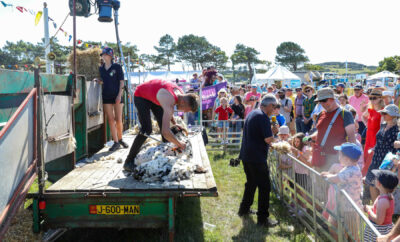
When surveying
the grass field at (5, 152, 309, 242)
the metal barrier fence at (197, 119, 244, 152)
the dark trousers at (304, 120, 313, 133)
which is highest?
the dark trousers at (304, 120, 313, 133)

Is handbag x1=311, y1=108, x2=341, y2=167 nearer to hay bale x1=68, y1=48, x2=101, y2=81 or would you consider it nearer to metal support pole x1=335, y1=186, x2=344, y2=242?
metal support pole x1=335, y1=186, x2=344, y2=242

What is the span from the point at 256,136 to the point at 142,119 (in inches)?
69.9

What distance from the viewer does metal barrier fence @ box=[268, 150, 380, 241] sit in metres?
3.32

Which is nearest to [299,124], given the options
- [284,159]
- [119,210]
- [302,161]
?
[284,159]

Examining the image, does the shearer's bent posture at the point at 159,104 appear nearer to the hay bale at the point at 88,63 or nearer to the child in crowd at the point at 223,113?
the hay bale at the point at 88,63

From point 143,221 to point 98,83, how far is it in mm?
3114

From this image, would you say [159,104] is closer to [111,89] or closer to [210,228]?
[111,89]

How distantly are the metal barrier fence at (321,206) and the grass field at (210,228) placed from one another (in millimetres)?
245

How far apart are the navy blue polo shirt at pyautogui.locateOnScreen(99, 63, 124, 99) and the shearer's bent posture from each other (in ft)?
4.19

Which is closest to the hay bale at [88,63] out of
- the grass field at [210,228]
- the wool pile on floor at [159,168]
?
the wool pile on floor at [159,168]

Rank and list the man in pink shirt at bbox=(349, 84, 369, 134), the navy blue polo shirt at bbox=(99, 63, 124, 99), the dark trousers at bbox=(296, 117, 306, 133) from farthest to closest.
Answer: the dark trousers at bbox=(296, 117, 306, 133)
the man in pink shirt at bbox=(349, 84, 369, 134)
the navy blue polo shirt at bbox=(99, 63, 124, 99)

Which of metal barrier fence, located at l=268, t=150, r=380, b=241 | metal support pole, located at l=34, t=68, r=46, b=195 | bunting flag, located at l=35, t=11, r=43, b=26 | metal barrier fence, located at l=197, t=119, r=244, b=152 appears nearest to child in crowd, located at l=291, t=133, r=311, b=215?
metal barrier fence, located at l=268, t=150, r=380, b=241

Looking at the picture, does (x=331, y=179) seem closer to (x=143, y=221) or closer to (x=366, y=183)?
(x=366, y=183)

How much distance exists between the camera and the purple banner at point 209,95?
500 inches
